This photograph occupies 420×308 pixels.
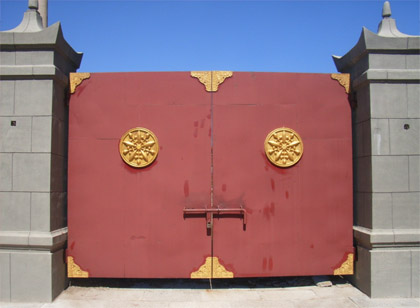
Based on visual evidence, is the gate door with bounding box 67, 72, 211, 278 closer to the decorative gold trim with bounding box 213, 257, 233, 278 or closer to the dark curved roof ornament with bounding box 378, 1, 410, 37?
the decorative gold trim with bounding box 213, 257, 233, 278

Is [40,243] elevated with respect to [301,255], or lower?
elevated

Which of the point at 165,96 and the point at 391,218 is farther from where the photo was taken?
the point at 165,96

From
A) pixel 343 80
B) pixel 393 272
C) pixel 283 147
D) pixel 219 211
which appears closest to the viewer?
pixel 393 272

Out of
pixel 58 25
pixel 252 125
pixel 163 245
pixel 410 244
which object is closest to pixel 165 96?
pixel 252 125

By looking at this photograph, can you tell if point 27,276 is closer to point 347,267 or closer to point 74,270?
point 74,270

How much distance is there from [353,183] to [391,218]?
73 cm

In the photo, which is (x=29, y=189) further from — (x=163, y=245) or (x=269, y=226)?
(x=269, y=226)

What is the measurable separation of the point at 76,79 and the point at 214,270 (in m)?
3.48

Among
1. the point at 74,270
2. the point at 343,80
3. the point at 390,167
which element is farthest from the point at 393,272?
the point at 74,270

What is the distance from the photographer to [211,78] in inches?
179

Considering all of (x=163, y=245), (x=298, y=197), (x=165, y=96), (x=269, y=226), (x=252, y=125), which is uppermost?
(x=165, y=96)

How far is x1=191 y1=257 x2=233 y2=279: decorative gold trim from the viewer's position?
4441 mm

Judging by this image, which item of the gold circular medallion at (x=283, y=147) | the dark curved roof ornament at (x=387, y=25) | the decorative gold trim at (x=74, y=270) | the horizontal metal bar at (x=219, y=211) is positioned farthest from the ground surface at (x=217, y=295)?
the dark curved roof ornament at (x=387, y=25)

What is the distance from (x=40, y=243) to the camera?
405 centimetres
